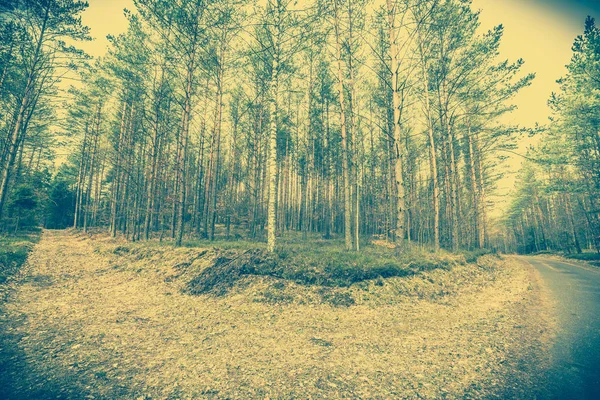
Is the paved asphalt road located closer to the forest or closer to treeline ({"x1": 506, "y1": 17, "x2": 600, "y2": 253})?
the forest

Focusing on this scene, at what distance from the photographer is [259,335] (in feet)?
14.9

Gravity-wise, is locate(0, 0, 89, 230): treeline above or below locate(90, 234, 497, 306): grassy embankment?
above

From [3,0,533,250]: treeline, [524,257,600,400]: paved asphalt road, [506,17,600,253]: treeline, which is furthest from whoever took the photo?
[506,17,600,253]: treeline

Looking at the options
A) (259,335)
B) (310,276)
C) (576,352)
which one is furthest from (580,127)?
(259,335)

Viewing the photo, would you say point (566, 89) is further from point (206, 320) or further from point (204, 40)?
point (206, 320)

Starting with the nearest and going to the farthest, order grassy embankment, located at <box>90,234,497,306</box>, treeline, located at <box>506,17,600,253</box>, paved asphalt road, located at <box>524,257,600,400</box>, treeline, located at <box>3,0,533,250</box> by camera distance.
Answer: paved asphalt road, located at <box>524,257,600,400</box> → grassy embankment, located at <box>90,234,497,306</box> → treeline, located at <box>3,0,533,250</box> → treeline, located at <box>506,17,600,253</box>

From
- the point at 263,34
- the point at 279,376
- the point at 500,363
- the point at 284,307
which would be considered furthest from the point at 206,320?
the point at 263,34

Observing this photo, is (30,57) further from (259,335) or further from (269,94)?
(259,335)

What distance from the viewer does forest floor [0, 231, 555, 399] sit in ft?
9.87

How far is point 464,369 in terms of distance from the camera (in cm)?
342

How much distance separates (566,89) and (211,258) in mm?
29875

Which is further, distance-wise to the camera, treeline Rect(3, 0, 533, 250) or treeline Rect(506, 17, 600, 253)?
treeline Rect(506, 17, 600, 253)

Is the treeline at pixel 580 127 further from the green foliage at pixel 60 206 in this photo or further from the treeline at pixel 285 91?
the green foliage at pixel 60 206

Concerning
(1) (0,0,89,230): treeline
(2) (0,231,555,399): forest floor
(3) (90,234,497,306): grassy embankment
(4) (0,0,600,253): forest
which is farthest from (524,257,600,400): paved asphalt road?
(1) (0,0,89,230): treeline
